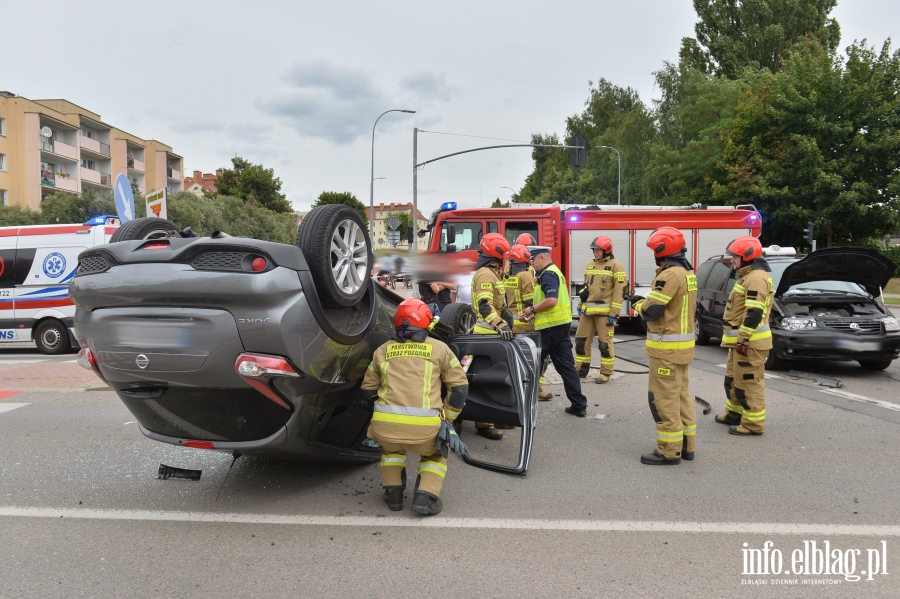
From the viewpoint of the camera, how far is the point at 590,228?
13703mm

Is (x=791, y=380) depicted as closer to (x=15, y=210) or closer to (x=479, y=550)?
(x=479, y=550)

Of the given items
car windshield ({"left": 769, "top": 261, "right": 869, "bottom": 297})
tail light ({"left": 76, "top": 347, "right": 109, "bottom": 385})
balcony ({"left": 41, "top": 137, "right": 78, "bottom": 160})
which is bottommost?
tail light ({"left": 76, "top": 347, "right": 109, "bottom": 385})

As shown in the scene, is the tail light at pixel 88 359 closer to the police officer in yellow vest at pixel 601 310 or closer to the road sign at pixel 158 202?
the road sign at pixel 158 202

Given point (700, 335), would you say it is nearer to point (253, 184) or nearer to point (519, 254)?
point (519, 254)

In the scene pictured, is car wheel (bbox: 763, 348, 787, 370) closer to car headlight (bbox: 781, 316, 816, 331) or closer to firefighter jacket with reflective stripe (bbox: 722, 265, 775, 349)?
car headlight (bbox: 781, 316, 816, 331)

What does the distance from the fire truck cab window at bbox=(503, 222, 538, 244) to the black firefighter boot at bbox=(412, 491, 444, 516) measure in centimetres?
979

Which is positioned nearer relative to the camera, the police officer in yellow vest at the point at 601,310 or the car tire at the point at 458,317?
the car tire at the point at 458,317

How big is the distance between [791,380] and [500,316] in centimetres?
433

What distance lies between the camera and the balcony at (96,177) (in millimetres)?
46438

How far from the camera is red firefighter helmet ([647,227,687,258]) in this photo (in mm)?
5117

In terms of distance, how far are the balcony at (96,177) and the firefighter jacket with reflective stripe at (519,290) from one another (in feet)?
158

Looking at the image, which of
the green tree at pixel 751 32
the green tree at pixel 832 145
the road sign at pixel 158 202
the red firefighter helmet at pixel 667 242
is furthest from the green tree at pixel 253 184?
the red firefighter helmet at pixel 667 242

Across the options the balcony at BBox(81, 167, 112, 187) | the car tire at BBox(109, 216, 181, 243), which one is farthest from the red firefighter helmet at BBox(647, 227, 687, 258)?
the balcony at BBox(81, 167, 112, 187)

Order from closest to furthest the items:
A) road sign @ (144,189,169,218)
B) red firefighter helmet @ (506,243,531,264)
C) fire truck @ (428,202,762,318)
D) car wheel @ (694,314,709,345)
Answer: red firefighter helmet @ (506,243,531,264), road sign @ (144,189,169,218), car wheel @ (694,314,709,345), fire truck @ (428,202,762,318)
